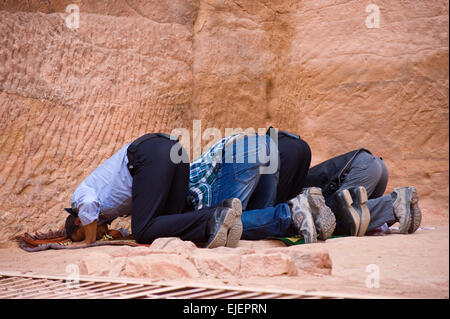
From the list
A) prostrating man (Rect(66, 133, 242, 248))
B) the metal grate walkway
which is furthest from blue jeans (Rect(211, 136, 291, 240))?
the metal grate walkway

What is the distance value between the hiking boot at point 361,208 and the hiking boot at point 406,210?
233 millimetres

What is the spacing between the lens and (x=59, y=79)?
4.68 m

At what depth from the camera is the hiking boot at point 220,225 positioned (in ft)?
10.5

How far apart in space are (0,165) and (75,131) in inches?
27.4

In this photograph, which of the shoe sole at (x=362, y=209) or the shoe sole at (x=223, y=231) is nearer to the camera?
the shoe sole at (x=223, y=231)

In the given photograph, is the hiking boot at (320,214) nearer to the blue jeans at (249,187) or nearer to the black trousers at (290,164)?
the blue jeans at (249,187)

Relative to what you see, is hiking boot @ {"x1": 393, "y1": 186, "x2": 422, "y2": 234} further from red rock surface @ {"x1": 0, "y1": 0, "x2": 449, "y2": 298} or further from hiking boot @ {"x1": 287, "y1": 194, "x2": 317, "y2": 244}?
hiking boot @ {"x1": 287, "y1": 194, "x2": 317, "y2": 244}

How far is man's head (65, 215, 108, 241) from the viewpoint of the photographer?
3.72 m

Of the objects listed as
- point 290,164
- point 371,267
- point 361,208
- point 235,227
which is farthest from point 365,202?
point 371,267

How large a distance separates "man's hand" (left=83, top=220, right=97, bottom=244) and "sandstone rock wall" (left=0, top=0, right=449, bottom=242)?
35.1 inches

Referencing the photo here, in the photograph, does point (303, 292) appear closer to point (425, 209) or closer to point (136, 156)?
point (136, 156)

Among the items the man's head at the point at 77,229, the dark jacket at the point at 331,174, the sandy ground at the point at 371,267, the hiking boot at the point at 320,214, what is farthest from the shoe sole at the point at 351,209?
the man's head at the point at 77,229

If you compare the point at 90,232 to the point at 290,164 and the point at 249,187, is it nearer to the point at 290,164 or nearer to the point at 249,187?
the point at 249,187

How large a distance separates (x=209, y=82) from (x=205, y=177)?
233cm
